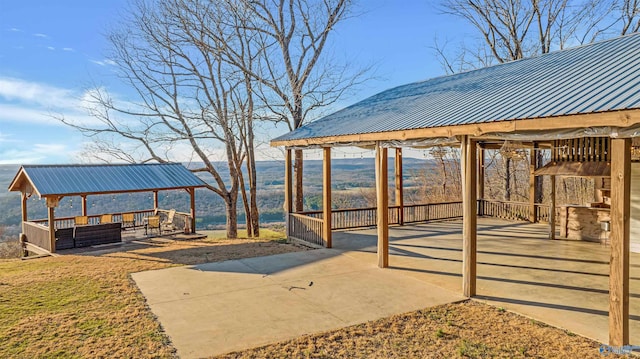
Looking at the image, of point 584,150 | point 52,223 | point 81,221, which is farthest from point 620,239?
point 81,221

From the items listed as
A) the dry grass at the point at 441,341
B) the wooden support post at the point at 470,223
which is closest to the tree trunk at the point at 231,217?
the wooden support post at the point at 470,223

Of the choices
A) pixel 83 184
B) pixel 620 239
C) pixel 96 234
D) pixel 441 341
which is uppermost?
pixel 83 184

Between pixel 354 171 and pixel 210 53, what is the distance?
124ft

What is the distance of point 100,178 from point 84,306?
9.11 meters

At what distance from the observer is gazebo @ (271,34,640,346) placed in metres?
5.08

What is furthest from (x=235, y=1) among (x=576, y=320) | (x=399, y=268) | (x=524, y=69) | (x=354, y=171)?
(x=354, y=171)

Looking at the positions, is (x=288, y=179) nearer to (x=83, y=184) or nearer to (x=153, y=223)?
(x=153, y=223)

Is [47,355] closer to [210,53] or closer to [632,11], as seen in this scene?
[210,53]

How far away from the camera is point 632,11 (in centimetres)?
1841

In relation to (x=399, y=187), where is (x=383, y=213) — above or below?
below

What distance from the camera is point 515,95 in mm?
7941

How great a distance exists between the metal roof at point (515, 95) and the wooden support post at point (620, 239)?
0.64 m

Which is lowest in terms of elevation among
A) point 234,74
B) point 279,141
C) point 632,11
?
point 279,141

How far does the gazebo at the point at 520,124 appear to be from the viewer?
16.7ft
